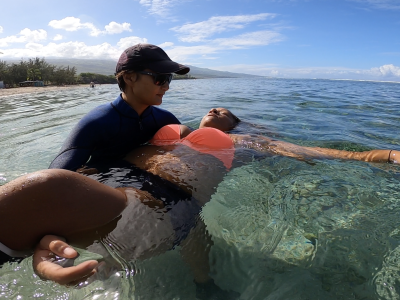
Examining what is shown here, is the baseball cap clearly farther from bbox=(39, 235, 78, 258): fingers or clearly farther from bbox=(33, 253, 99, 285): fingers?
bbox=(33, 253, 99, 285): fingers

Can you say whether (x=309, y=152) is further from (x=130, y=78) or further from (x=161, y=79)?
(x=130, y=78)

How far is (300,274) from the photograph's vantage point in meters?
1.99

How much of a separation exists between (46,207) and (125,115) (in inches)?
70.3

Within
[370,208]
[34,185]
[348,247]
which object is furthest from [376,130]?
[34,185]

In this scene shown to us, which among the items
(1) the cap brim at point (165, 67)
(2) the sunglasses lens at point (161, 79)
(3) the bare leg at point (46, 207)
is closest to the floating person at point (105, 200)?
(3) the bare leg at point (46, 207)

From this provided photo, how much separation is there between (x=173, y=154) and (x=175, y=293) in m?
1.68

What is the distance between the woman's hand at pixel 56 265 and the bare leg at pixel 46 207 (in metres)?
0.09

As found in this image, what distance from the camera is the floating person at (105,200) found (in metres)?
1.64

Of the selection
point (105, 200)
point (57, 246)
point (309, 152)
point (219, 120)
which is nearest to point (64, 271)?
point (57, 246)

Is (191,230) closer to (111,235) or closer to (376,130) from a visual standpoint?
(111,235)

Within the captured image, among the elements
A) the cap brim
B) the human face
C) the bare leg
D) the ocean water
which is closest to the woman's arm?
the ocean water

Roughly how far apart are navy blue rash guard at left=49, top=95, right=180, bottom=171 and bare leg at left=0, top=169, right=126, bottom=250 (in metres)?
1.01

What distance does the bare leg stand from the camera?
1642 mm

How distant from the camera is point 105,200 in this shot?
2.02 meters
